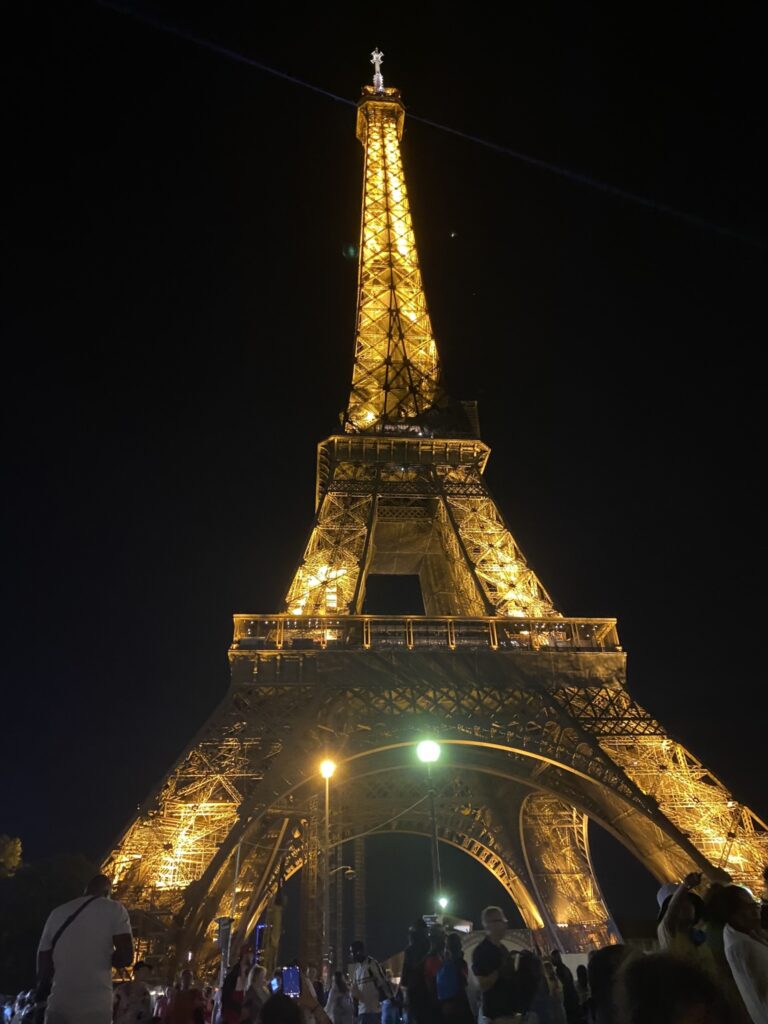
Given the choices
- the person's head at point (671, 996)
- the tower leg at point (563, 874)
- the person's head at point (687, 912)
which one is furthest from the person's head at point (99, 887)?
the tower leg at point (563, 874)

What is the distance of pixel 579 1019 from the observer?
768 centimetres

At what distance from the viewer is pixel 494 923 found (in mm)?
5441

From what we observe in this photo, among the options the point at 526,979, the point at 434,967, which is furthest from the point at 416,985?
the point at 526,979

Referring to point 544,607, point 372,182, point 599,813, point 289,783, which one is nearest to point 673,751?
point 599,813

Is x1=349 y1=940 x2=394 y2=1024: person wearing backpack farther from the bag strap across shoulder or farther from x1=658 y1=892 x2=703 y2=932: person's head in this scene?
x1=658 y1=892 x2=703 y2=932: person's head

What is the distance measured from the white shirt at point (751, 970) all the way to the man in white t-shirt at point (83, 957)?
321 centimetres

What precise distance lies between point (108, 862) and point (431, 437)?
1837 cm

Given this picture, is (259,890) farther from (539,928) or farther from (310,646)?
(539,928)

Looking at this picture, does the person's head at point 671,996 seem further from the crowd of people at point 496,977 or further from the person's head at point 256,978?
the person's head at point 256,978

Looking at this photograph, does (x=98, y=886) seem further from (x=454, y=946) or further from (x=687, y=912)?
(x=687, y=912)

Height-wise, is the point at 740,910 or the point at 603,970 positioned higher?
the point at 740,910

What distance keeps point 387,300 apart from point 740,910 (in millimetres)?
33804

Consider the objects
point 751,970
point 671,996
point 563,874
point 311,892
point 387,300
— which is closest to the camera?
point 671,996

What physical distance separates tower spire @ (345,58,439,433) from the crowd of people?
23.6 meters
